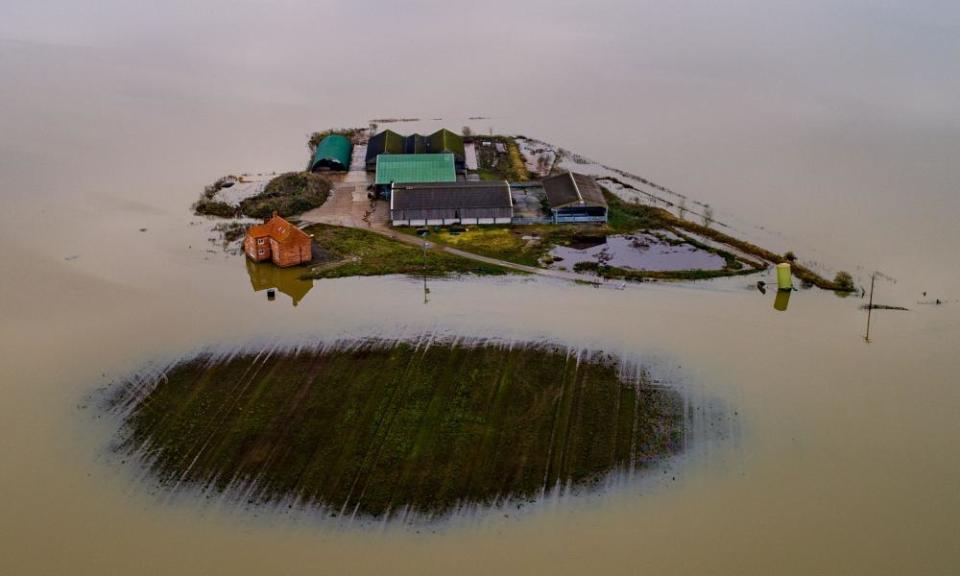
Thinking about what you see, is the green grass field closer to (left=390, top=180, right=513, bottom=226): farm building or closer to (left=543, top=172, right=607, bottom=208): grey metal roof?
(left=390, top=180, right=513, bottom=226): farm building

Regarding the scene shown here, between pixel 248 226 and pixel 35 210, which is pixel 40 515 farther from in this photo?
pixel 35 210

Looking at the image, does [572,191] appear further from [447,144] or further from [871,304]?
[871,304]

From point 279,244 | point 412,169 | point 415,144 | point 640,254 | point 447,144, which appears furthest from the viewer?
point 415,144

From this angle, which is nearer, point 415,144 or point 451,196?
point 451,196

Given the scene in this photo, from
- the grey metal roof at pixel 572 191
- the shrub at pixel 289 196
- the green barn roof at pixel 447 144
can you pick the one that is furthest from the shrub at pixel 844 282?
the shrub at pixel 289 196

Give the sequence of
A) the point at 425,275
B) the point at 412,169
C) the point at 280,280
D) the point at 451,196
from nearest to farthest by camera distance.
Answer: the point at 280,280
the point at 425,275
the point at 451,196
the point at 412,169

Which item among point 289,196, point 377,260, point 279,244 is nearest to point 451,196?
point 377,260

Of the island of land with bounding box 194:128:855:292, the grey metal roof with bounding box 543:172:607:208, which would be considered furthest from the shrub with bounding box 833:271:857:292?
the grey metal roof with bounding box 543:172:607:208

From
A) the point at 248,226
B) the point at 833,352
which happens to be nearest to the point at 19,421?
the point at 248,226
